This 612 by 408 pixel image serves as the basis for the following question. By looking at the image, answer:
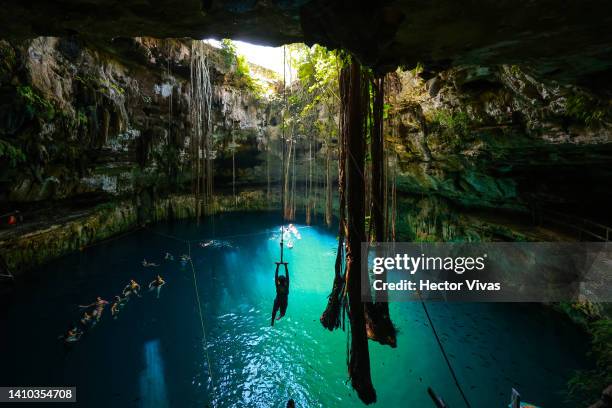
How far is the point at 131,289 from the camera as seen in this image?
323 inches

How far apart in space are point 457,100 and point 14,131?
1000 cm

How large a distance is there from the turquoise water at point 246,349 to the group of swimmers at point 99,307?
0.17m

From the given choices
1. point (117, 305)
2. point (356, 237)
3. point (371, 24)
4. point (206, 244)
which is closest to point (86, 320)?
point (117, 305)

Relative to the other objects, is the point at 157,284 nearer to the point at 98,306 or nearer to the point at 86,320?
the point at 98,306

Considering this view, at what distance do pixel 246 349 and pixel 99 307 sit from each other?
13.4 feet

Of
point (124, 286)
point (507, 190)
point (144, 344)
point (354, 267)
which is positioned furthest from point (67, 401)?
point (507, 190)

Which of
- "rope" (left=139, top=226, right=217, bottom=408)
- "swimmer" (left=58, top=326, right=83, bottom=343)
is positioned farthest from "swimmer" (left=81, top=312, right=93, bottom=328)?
"rope" (left=139, top=226, right=217, bottom=408)

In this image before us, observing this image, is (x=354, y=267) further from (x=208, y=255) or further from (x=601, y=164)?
(x=208, y=255)

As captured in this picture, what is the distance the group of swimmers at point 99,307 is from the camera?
5.91 metres

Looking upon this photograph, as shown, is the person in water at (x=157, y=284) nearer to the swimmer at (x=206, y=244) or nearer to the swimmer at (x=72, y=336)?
the swimmer at (x=72, y=336)

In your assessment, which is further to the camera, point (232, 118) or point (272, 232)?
point (272, 232)

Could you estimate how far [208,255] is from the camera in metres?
11.9

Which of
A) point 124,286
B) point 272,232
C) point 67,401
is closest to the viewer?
point 67,401

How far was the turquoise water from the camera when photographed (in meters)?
4.95
